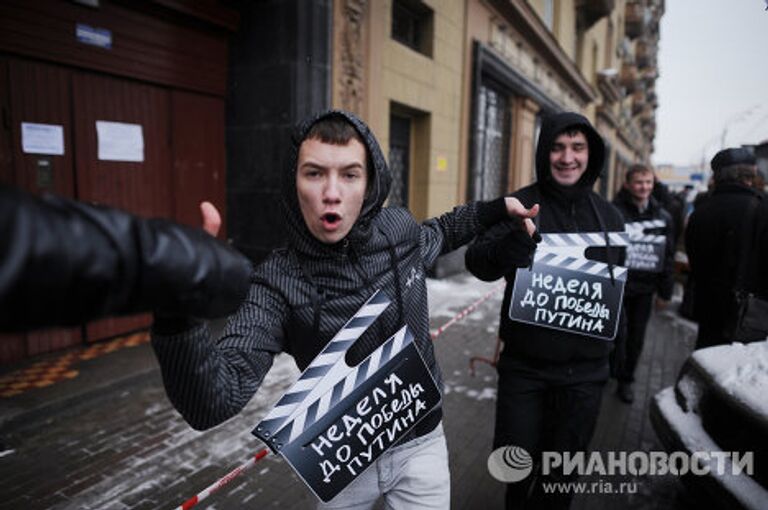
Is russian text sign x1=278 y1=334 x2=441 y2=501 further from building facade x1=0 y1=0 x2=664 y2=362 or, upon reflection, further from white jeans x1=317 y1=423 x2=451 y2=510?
building facade x1=0 y1=0 x2=664 y2=362

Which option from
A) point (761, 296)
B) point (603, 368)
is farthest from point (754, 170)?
point (603, 368)

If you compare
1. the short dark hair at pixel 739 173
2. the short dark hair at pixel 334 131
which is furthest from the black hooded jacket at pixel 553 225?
the short dark hair at pixel 739 173

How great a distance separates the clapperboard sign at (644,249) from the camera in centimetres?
471

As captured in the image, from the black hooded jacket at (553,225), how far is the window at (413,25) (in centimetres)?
666

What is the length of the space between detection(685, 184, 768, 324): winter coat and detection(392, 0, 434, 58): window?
6177mm

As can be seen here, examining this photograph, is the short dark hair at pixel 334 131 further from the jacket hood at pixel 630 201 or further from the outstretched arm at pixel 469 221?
the jacket hood at pixel 630 201

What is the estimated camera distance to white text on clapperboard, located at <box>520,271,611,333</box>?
101 inches

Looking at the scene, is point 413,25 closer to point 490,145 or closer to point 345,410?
point 490,145

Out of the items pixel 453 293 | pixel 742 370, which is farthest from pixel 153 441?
pixel 453 293

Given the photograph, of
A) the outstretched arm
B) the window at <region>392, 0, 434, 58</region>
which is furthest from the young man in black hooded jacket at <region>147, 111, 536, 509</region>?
the window at <region>392, 0, 434, 58</region>

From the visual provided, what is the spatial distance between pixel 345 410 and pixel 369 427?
0.36 ft

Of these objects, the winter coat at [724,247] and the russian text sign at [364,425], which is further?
the winter coat at [724,247]

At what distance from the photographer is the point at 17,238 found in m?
0.62

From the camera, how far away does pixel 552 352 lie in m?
2.52
